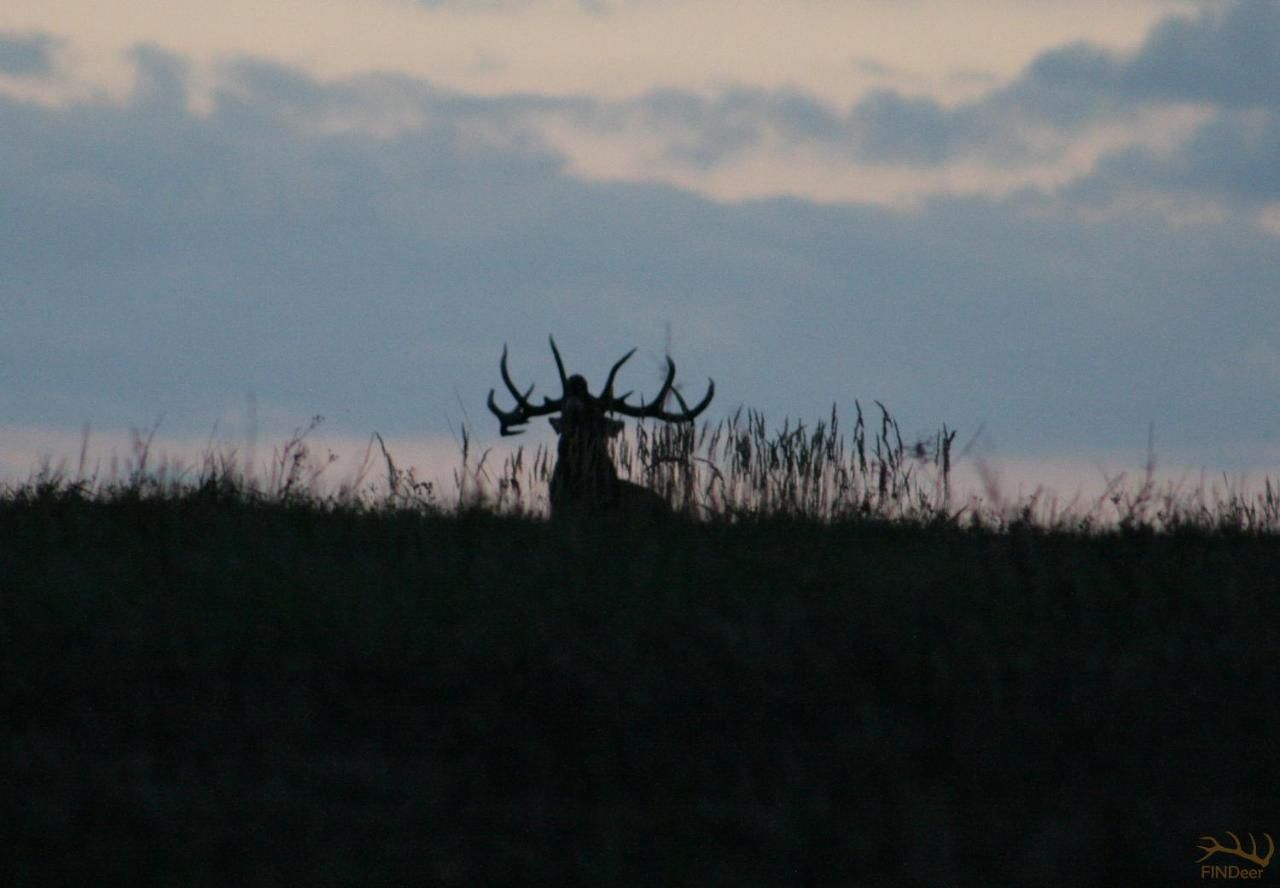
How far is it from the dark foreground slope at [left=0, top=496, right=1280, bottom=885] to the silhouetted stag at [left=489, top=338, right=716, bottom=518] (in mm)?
1783

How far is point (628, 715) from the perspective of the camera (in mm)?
4773

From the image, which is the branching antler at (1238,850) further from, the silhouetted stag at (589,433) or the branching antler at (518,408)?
the branching antler at (518,408)

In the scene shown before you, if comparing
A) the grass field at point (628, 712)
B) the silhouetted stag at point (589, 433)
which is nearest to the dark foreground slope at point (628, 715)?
the grass field at point (628, 712)

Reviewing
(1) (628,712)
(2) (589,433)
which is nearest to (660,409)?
(2) (589,433)

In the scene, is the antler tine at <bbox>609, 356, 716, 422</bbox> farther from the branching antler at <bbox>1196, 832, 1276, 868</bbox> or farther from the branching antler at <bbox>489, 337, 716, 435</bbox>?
the branching antler at <bbox>1196, 832, 1276, 868</bbox>

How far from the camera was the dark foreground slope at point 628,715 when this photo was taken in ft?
13.1

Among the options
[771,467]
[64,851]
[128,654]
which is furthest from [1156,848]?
[771,467]

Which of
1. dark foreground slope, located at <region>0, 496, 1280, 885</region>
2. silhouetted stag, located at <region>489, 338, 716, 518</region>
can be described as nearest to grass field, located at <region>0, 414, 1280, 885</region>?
dark foreground slope, located at <region>0, 496, 1280, 885</region>

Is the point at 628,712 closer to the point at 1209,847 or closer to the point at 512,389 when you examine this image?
the point at 1209,847

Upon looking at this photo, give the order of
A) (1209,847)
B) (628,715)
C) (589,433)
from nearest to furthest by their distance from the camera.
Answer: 1. (1209,847)
2. (628,715)
3. (589,433)

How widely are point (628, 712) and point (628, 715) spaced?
0.06 ft

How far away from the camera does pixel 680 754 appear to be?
4.54m

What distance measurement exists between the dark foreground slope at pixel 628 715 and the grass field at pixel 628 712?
13 millimetres

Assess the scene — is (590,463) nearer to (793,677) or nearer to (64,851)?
(793,677)
